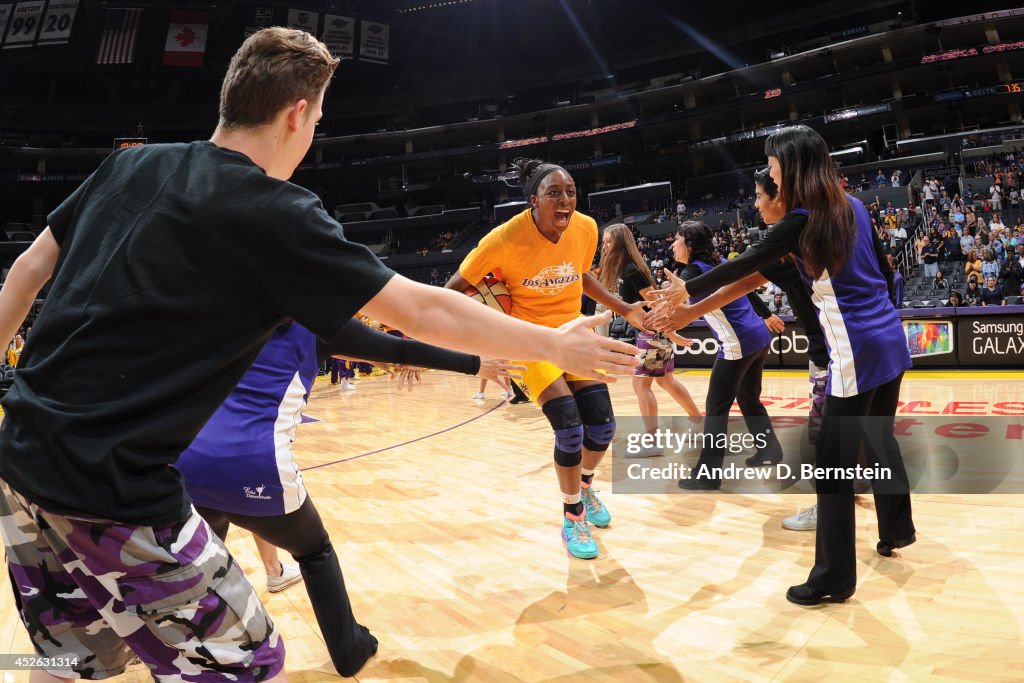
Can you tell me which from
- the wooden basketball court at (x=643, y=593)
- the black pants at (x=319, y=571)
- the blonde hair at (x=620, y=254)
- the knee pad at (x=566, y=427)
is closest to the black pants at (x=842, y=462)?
the wooden basketball court at (x=643, y=593)

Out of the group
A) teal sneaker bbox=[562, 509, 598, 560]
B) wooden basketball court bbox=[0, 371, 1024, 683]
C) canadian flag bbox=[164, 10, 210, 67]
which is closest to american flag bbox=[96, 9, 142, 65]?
canadian flag bbox=[164, 10, 210, 67]

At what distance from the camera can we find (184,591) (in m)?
1.15

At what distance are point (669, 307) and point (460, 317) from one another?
1899 mm

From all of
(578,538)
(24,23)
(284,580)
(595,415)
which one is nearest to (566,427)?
(595,415)

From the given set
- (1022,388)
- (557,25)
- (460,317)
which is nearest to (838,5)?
(557,25)

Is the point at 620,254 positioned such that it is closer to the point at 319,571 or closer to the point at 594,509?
the point at 594,509

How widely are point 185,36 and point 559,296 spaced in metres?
32.0

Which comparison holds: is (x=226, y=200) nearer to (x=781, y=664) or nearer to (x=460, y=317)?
(x=460, y=317)

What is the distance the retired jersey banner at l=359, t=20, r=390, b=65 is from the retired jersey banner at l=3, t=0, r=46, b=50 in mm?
13122

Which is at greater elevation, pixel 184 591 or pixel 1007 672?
pixel 184 591

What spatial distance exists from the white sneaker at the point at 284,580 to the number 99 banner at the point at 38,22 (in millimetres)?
32168

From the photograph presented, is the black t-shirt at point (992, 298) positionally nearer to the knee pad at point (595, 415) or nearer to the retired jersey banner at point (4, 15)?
the knee pad at point (595, 415)

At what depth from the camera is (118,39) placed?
1095 inches

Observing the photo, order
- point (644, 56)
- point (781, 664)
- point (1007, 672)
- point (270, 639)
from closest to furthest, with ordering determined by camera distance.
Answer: point (270, 639) → point (1007, 672) → point (781, 664) → point (644, 56)
